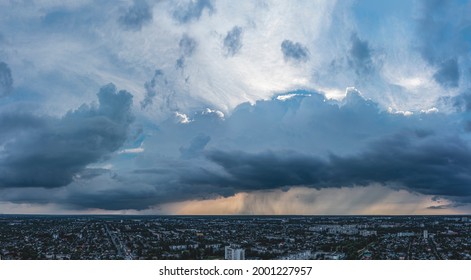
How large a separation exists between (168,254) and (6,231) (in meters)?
16.4

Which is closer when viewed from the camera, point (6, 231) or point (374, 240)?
point (374, 240)

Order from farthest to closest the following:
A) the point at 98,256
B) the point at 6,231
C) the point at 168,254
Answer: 1. the point at 6,231
2. the point at 168,254
3. the point at 98,256

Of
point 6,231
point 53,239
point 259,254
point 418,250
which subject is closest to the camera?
point 259,254

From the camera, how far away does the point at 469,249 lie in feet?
75.8

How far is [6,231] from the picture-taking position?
31.8 metres
